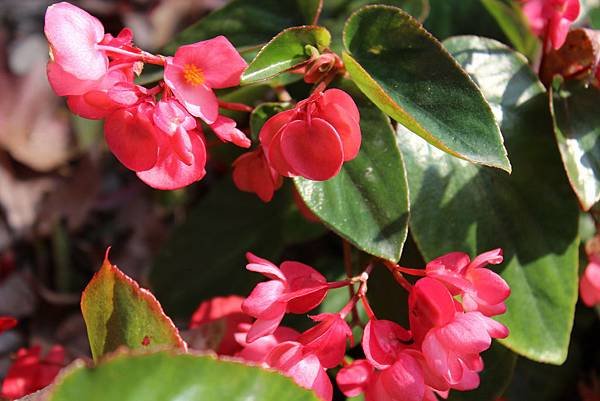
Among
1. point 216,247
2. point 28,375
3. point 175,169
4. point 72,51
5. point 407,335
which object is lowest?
point 216,247

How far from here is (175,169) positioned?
0.67 m

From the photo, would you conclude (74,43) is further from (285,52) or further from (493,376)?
(493,376)

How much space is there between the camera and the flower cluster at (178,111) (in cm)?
61

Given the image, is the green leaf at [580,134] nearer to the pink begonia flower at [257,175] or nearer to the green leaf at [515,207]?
the green leaf at [515,207]

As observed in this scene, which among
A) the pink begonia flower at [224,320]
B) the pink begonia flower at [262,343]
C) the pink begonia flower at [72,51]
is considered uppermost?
the pink begonia flower at [72,51]

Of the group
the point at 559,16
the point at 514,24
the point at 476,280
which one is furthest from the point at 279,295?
the point at 514,24

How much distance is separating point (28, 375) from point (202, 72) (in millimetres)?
410

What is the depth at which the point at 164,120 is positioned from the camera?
0.61 meters

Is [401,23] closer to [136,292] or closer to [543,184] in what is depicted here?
[543,184]

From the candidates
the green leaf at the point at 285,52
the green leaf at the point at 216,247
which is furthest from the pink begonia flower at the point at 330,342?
the green leaf at the point at 216,247

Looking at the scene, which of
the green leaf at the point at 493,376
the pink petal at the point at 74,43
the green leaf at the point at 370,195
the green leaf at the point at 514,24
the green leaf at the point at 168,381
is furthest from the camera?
the green leaf at the point at 514,24

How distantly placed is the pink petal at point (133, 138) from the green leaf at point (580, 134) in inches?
16.9

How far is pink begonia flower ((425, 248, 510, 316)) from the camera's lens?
2.08 ft

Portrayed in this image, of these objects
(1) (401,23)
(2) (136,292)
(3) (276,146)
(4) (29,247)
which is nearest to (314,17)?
(1) (401,23)
